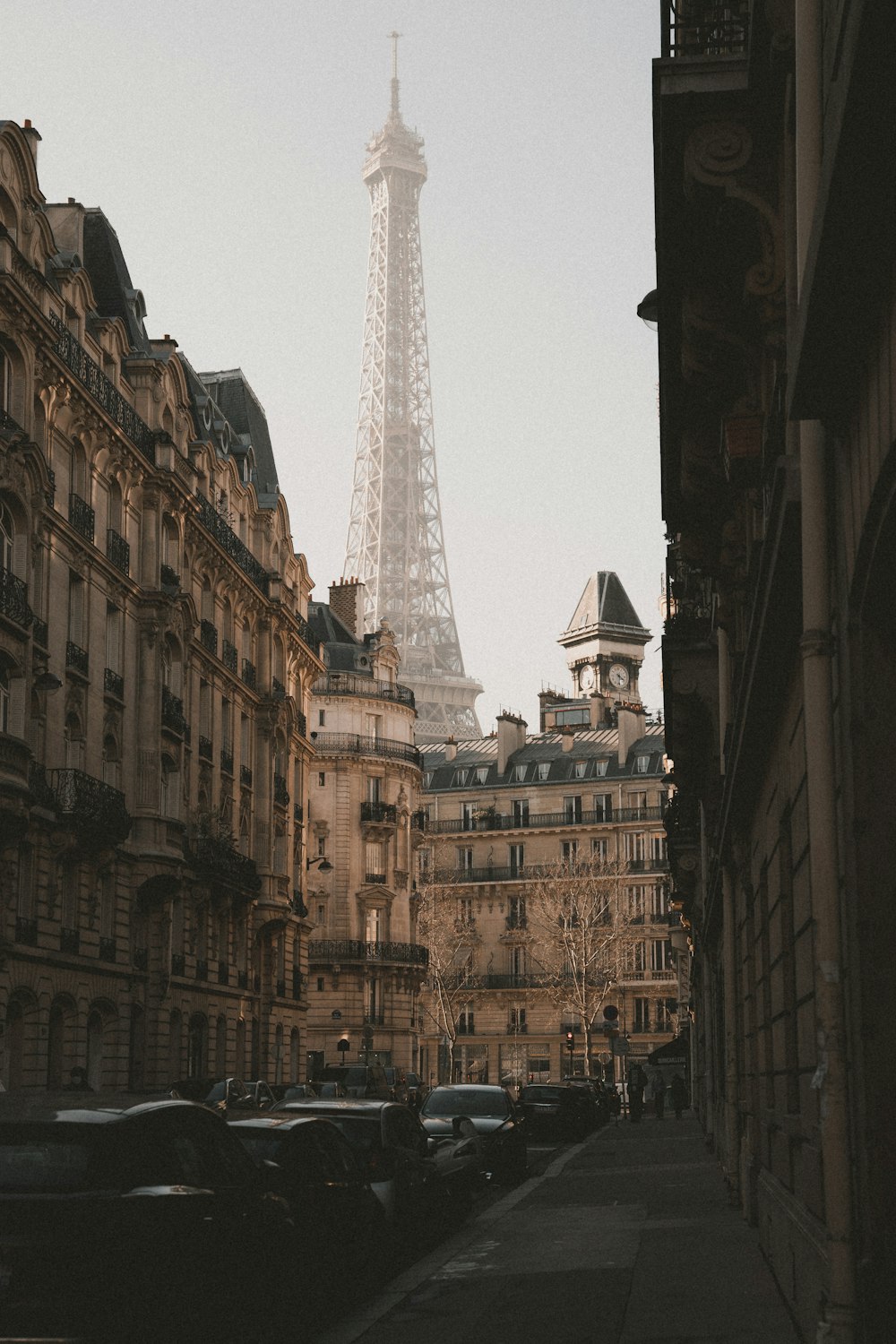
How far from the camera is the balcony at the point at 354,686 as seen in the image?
297ft

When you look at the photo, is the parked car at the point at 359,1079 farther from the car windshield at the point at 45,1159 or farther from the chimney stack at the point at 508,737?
the chimney stack at the point at 508,737

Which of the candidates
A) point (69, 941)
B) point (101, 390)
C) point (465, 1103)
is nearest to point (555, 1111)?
point (69, 941)

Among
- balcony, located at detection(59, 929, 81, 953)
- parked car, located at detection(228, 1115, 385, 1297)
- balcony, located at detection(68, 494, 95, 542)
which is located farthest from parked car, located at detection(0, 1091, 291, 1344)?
balcony, located at detection(68, 494, 95, 542)

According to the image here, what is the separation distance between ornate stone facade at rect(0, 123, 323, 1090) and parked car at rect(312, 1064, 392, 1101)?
4314 mm

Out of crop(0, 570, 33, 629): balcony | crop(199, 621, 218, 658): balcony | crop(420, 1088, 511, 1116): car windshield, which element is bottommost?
crop(420, 1088, 511, 1116): car windshield

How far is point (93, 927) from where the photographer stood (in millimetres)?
43500

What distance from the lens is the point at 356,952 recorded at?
87562mm

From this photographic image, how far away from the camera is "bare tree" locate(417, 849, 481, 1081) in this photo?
99.1 metres

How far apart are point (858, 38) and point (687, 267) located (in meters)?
8.62

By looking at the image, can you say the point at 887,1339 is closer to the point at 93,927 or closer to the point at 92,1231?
the point at 92,1231

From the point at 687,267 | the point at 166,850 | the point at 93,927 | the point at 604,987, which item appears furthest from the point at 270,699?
the point at 687,267

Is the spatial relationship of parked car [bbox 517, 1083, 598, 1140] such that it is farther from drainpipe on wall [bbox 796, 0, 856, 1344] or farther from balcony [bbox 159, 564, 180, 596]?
drainpipe on wall [bbox 796, 0, 856, 1344]

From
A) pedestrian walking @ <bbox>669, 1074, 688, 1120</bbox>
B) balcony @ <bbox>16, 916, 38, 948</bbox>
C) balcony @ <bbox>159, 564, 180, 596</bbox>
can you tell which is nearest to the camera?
balcony @ <bbox>16, 916, 38, 948</bbox>

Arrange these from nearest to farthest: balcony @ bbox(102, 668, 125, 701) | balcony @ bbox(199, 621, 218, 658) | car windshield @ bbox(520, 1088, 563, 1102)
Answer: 1. balcony @ bbox(102, 668, 125, 701)
2. car windshield @ bbox(520, 1088, 563, 1102)
3. balcony @ bbox(199, 621, 218, 658)
